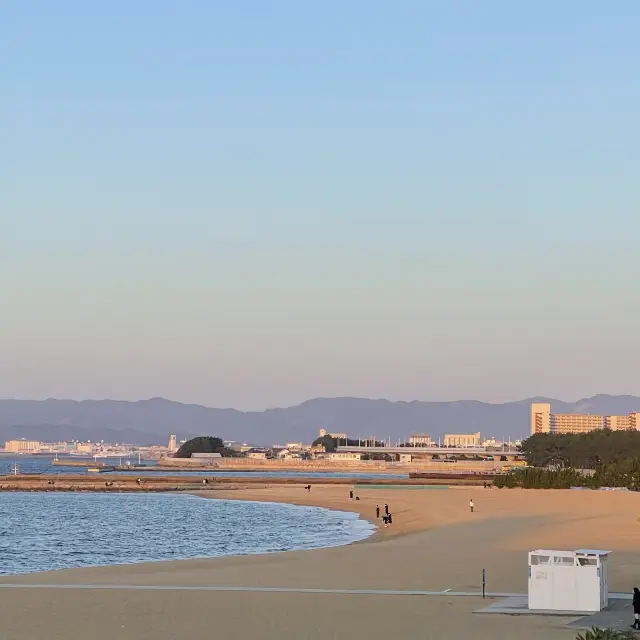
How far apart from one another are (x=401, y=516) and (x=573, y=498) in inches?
916

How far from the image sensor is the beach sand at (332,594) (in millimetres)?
26984

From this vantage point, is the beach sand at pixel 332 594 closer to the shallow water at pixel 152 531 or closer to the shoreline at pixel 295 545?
the shoreline at pixel 295 545

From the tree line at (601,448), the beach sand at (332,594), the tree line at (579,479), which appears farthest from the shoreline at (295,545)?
the tree line at (601,448)

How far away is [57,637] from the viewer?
26453 millimetres

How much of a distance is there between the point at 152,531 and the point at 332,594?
42370 millimetres

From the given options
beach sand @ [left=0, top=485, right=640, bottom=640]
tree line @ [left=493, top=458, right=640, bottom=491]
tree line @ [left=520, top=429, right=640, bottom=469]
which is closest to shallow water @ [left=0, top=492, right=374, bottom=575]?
beach sand @ [left=0, top=485, right=640, bottom=640]

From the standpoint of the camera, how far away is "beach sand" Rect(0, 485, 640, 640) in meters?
27.0

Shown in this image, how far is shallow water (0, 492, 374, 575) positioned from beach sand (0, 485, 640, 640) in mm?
6911

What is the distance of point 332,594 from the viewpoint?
3353 cm

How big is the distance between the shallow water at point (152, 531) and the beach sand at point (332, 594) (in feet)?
22.7

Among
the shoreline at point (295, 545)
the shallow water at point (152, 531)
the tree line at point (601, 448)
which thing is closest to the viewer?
the shoreline at point (295, 545)

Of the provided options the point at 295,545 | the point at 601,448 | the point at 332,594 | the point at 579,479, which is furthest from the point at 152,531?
the point at 601,448

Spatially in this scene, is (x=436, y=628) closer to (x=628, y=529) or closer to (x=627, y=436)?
(x=628, y=529)

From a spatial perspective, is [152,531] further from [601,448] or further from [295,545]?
[601,448]
